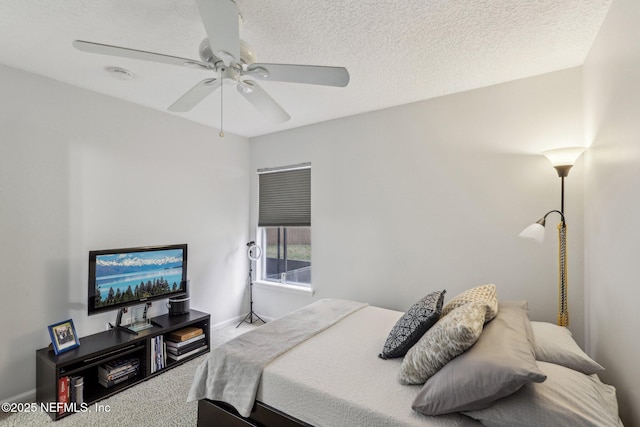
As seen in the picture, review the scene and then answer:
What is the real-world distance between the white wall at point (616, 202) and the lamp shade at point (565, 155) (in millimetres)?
93

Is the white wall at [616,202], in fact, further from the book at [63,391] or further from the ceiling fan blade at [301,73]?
the book at [63,391]

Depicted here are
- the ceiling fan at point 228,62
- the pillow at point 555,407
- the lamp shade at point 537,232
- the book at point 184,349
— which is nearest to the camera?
the pillow at point 555,407

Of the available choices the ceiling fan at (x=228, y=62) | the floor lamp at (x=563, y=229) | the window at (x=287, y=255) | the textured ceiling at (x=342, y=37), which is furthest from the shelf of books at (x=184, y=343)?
the floor lamp at (x=563, y=229)

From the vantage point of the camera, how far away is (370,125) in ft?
10.8

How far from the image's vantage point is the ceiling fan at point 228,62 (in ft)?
4.07

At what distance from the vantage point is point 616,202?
1.58 meters

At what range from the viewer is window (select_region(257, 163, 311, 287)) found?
12.8 ft

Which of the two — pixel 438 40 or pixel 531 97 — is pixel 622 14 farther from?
pixel 531 97

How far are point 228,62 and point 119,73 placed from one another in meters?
1.46

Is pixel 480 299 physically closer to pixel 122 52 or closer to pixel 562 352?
pixel 562 352

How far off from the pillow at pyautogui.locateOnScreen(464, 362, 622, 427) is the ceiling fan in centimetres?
169

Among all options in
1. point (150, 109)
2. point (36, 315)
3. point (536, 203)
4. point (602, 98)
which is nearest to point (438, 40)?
point (602, 98)

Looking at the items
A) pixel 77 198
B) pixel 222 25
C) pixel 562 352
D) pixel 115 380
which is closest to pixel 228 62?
pixel 222 25

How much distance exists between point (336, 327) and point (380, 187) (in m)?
1.59
